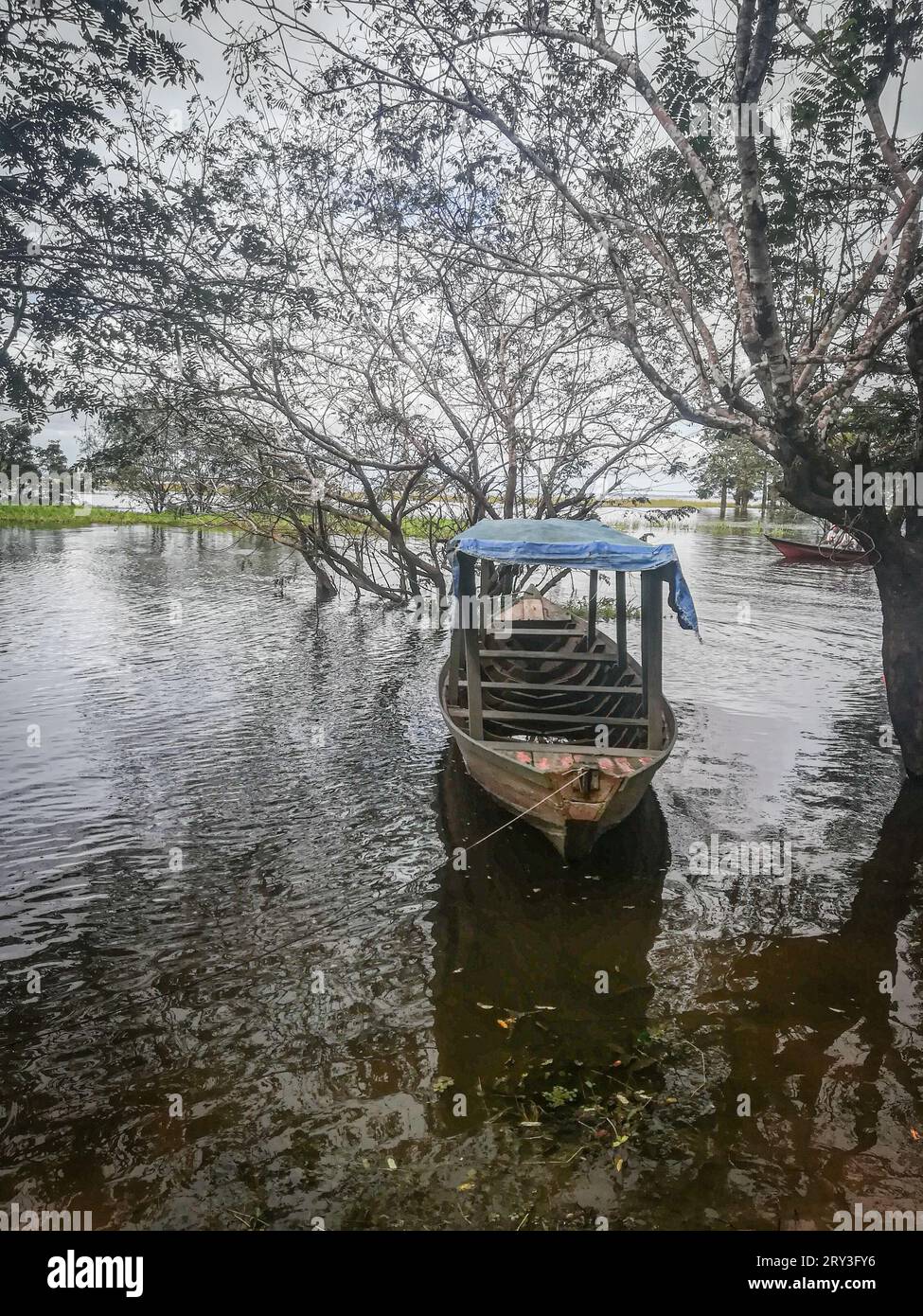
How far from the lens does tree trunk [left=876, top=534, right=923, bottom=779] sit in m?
8.91

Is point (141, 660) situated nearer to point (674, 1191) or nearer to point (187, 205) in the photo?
point (187, 205)

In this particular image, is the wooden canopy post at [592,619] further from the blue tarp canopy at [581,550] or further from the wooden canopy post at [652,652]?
the wooden canopy post at [652,652]

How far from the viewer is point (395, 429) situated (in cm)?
1483

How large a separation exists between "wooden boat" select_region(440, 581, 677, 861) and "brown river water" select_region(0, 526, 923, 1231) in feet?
2.50

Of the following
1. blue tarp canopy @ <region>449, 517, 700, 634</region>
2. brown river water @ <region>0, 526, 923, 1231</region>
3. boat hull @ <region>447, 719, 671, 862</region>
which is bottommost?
brown river water @ <region>0, 526, 923, 1231</region>

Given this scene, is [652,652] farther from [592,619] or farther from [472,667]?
[592,619]

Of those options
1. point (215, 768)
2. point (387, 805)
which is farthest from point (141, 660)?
point (387, 805)

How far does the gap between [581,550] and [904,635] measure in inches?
178

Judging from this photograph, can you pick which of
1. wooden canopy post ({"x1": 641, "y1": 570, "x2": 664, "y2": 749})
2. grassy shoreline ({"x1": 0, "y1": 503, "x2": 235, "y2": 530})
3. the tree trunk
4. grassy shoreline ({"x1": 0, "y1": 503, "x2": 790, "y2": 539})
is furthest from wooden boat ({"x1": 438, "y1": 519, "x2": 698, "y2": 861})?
grassy shoreline ({"x1": 0, "y1": 503, "x2": 235, "y2": 530})

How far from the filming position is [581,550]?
24.7ft

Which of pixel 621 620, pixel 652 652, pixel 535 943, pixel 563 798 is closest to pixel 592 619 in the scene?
pixel 621 620

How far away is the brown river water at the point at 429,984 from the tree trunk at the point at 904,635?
0.82m

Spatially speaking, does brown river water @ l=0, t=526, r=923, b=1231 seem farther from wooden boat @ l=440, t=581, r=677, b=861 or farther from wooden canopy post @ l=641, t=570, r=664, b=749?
wooden canopy post @ l=641, t=570, r=664, b=749

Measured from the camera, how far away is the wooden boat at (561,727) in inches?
261
